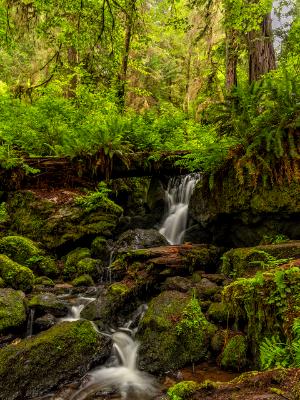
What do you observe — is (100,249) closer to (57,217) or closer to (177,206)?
(57,217)

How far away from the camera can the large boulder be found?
6.87 metres

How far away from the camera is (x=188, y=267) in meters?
7.21

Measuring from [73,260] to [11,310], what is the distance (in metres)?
2.88

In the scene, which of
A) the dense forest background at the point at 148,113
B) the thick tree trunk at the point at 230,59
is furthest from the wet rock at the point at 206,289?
the thick tree trunk at the point at 230,59

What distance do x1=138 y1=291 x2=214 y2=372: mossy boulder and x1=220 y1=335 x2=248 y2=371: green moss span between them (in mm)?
379

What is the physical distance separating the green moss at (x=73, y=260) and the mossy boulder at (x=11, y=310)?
2.18 m

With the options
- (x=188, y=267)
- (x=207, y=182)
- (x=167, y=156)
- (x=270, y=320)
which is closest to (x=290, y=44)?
(x=167, y=156)

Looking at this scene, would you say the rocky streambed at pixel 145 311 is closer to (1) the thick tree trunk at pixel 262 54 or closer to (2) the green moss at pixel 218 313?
(2) the green moss at pixel 218 313

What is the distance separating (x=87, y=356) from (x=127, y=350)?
27.8 inches

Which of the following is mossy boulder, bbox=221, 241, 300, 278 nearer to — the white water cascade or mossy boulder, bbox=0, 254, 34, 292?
the white water cascade

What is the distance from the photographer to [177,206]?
1043 cm

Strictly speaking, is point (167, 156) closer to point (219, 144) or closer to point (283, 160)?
point (219, 144)

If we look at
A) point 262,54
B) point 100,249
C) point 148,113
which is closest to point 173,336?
point 100,249

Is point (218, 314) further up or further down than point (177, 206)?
further down
